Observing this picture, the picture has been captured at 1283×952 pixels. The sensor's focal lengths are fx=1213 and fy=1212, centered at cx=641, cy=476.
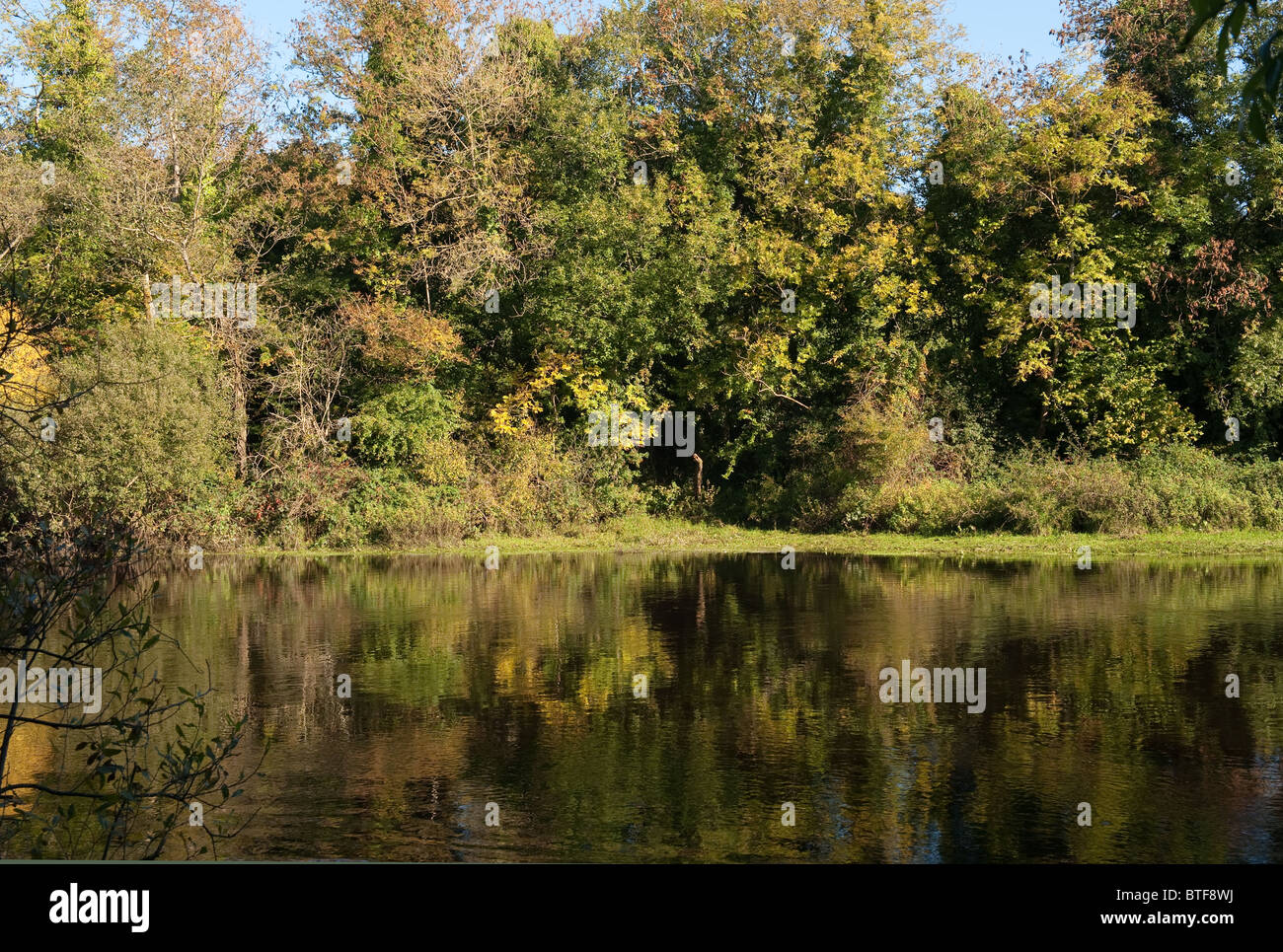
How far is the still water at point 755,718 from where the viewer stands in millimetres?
8398

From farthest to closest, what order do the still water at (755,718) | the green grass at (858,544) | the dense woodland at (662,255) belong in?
the dense woodland at (662,255) < the green grass at (858,544) < the still water at (755,718)

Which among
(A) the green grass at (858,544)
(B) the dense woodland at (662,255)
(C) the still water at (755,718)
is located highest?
(B) the dense woodland at (662,255)

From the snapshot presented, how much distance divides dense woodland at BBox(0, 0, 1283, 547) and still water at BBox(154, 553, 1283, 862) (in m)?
7.78

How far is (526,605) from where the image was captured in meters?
19.4

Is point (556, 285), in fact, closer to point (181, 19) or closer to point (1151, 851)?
point (181, 19)

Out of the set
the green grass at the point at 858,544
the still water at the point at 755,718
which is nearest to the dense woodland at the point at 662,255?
the green grass at the point at 858,544

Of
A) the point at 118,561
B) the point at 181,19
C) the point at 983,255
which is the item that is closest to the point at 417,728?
the point at 118,561

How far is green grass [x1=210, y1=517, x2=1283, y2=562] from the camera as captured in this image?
23.6m

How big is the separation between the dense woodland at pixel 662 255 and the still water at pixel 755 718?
778cm

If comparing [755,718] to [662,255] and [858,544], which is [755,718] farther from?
[662,255]

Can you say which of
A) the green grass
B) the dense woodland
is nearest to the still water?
the green grass

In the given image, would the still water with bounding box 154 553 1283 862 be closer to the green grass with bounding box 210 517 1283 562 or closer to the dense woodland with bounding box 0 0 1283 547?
the green grass with bounding box 210 517 1283 562

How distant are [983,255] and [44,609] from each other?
28397 mm

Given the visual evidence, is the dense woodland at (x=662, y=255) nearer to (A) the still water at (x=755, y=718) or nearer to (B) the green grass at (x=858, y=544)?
(B) the green grass at (x=858, y=544)
